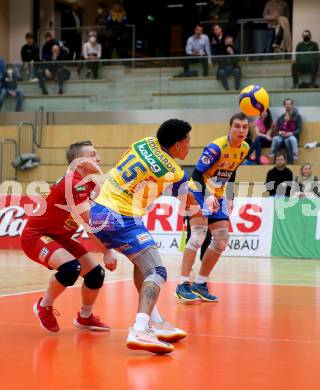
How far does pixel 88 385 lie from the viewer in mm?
4848

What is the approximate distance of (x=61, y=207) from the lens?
689 cm

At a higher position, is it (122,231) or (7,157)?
(122,231)

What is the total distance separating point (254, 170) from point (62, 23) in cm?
1242

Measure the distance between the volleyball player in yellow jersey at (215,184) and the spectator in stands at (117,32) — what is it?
16070mm

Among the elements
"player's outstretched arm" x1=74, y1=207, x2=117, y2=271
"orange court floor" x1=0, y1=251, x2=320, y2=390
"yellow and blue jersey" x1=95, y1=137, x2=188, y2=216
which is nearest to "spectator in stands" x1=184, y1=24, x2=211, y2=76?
"orange court floor" x1=0, y1=251, x2=320, y2=390

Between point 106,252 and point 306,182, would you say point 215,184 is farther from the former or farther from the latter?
point 306,182

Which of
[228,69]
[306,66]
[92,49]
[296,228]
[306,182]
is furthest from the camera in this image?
[92,49]

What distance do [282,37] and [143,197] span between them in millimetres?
17252

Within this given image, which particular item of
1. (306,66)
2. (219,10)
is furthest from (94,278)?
(219,10)

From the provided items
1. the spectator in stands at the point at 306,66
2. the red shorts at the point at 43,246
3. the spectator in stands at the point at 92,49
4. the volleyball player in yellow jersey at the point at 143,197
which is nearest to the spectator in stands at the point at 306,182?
the spectator in stands at the point at 306,66

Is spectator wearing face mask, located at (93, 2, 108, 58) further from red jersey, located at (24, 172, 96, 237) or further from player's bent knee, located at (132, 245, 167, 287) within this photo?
player's bent knee, located at (132, 245, 167, 287)

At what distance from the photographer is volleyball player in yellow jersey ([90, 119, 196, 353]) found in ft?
20.0

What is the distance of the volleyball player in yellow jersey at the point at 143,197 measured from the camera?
6.10 metres

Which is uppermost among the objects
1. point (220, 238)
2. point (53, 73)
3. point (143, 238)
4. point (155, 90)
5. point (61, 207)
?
point (53, 73)
